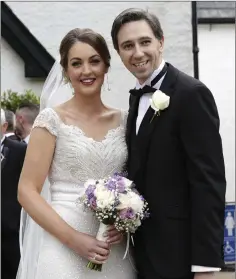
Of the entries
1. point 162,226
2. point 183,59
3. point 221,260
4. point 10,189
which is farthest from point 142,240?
point 183,59

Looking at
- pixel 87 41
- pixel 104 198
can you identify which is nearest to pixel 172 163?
pixel 104 198

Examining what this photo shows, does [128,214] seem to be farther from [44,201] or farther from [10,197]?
[10,197]

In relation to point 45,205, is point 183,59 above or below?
above

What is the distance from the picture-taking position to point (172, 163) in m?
3.32

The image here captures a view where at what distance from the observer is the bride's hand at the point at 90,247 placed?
3.47m

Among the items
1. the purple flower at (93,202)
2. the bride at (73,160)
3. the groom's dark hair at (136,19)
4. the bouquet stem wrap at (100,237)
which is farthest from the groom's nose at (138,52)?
the bouquet stem wrap at (100,237)

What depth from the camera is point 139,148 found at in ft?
11.2

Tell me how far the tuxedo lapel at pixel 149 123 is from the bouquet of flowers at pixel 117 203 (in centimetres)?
15

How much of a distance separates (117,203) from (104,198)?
67mm

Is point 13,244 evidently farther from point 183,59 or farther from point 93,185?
point 183,59

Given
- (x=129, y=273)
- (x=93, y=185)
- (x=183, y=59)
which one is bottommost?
(x=129, y=273)

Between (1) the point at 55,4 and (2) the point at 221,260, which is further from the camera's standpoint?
(1) the point at 55,4

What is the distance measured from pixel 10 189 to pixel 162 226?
114 inches

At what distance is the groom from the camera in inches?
128
